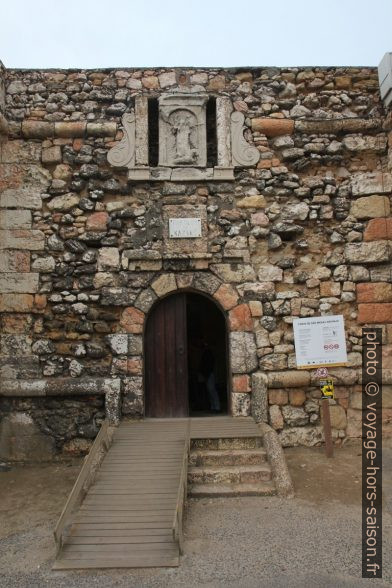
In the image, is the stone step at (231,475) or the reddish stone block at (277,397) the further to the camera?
the reddish stone block at (277,397)

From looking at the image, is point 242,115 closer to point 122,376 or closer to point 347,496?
point 122,376

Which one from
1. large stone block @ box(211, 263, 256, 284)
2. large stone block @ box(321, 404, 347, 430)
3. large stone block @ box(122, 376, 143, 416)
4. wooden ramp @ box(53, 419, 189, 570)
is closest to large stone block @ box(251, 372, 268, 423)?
large stone block @ box(321, 404, 347, 430)

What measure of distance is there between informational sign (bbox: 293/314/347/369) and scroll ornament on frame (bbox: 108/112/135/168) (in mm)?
2872

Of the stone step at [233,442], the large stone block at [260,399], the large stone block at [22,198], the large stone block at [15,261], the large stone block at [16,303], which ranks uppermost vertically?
the large stone block at [22,198]

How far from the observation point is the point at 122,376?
17.6ft

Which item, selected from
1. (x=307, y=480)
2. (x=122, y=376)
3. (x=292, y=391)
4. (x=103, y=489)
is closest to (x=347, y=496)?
(x=307, y=480)

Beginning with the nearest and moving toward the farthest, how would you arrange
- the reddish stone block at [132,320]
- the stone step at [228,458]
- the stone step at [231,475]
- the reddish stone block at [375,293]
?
the stone step at [231,475]
the stone step at [228,458]
the reddish stone block at [132,320]
the reddish stone block at [375,293]

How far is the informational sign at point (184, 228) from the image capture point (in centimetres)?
559

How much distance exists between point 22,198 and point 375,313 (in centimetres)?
459

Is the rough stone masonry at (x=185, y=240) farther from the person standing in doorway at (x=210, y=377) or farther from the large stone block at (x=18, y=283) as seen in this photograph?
the person standing in doorway at (x=210, y=377)

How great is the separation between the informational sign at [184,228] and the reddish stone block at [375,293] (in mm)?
2137

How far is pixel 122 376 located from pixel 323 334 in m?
2.41

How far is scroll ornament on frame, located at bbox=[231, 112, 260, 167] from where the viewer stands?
574cm

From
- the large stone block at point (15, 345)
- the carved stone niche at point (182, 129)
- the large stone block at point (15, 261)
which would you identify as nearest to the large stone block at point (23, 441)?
the large stone block at point (15, 345)
